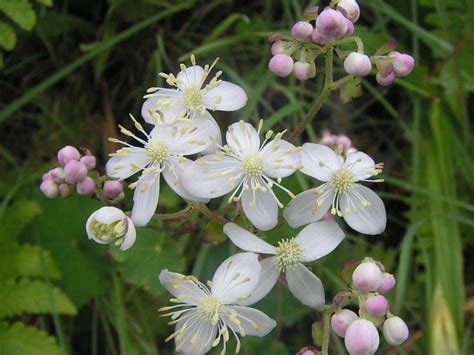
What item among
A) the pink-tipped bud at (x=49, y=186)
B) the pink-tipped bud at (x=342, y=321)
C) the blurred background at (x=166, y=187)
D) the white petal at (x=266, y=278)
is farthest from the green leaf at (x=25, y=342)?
the pink-tipped bud at (x=342, y=321)

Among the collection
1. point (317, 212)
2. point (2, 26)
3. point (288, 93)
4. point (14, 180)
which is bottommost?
point (317, 212)

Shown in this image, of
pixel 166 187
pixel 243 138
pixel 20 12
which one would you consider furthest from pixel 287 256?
pixel 20 12

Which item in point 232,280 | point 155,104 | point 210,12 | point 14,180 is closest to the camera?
point 232,280

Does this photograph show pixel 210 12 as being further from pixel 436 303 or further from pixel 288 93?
pixel 436 303

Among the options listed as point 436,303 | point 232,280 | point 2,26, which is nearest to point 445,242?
point 436,303

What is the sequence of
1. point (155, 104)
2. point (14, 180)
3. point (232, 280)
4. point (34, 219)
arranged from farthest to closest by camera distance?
point (14, 180) → point (34, 219) → point (155, 104) → point (232, 280)

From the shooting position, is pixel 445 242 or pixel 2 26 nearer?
pixel 2 26

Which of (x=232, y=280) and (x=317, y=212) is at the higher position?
(x=317, y=212)
